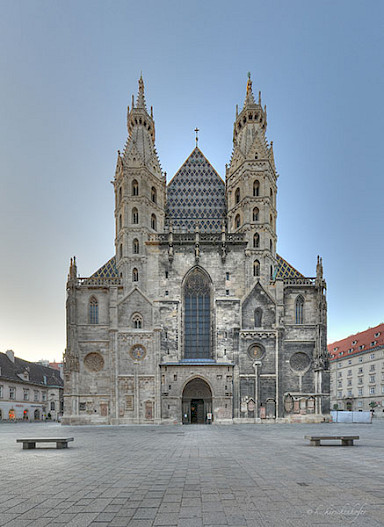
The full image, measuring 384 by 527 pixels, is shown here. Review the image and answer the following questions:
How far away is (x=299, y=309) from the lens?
43.9 metres

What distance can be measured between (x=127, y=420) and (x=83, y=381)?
19.5 ft

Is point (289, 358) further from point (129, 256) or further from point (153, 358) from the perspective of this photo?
point (129, 256)

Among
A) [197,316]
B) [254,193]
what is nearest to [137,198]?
[254,193]

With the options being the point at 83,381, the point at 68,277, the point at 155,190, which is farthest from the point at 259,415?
the point at 155,190

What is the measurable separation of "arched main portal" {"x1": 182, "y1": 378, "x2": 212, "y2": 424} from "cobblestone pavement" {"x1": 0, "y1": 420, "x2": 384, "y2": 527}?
96.2 ft

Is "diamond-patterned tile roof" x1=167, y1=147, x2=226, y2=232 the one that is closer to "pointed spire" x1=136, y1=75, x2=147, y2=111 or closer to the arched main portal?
"pointed spire" x1=136, y1=75, x2=147, y2=111

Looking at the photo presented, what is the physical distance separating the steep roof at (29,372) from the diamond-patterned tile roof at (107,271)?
21957 millimetres

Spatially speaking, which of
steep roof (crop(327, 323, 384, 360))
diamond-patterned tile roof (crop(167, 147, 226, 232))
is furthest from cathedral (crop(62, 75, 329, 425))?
steep roof (crop(327, 323, 384, 360))

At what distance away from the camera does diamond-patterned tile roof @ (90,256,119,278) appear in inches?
1778

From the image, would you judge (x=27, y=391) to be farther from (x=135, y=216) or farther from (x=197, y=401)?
(x=135, y=216)

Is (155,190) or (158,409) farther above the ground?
(155,190)

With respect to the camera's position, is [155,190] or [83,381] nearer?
[83,381]

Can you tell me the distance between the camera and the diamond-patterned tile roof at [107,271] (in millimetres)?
45156

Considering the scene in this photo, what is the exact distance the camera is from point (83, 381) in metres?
41.9
